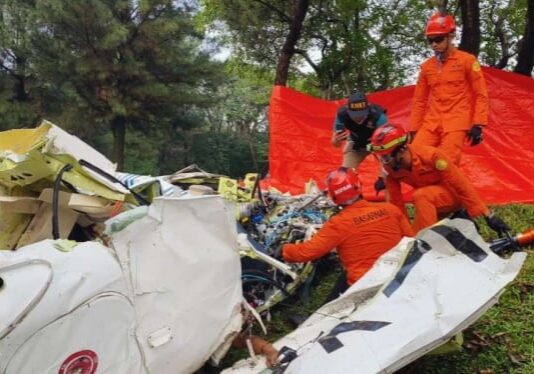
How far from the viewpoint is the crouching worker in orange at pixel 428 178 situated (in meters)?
3.59

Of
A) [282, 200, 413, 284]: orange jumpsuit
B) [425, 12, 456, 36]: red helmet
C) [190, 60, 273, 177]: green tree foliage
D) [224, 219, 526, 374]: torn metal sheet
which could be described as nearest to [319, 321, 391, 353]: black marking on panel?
[224, 219, 526, 374]: torn metal sheet

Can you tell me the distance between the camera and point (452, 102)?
432 centimetres

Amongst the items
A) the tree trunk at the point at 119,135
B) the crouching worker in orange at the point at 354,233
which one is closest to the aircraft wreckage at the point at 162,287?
the crouching worker in orange at the point at 354,233

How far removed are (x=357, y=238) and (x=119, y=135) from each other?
39.1ft

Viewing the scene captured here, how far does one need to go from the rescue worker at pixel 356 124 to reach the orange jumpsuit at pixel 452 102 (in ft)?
1.20

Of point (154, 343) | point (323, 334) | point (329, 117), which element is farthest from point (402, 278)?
point (329, 117)

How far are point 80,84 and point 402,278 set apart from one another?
12258 millimetres

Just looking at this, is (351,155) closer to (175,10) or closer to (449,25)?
(449,25)

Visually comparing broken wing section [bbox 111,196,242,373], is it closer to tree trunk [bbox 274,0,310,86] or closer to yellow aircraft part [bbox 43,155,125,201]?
yellow aircraft part [bbox 43,155,125,201]

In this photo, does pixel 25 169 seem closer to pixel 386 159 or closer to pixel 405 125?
pixel 386 159

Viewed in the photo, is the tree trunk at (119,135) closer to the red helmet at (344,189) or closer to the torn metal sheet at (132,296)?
the red helmet at (344,189)

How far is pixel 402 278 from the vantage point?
8.00ft

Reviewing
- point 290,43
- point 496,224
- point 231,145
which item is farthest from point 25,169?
point 231,145

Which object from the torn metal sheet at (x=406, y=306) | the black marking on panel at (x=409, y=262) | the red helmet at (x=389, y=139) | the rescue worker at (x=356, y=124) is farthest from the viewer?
the rescue worker at (x=356, y=124)
